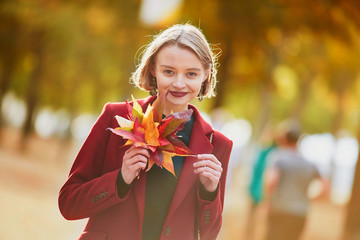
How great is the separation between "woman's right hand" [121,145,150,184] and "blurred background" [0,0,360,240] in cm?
100

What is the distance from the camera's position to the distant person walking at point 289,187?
755 cm

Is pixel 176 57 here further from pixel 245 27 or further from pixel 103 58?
pixel 103 58

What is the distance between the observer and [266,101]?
79.3 ft

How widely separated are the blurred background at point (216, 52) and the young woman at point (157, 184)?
71 centimetres

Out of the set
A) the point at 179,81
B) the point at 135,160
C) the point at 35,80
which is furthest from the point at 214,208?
the point at 35,80

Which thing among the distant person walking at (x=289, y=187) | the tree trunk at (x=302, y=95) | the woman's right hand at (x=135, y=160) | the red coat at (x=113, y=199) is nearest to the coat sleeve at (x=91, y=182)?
the red coat at (x=113, y=199)

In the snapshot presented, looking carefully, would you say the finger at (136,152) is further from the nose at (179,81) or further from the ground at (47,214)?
the ground at (47,214)

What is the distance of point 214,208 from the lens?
2566 mm

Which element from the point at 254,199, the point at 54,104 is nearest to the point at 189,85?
the point at 254,199

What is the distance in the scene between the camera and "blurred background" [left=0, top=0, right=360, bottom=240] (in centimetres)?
1115

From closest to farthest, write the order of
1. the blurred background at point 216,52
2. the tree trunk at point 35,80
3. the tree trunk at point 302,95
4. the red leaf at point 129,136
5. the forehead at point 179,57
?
the red leaf at point 129,136 → the forehead at point 179,57 → the blurred background at point 216,52 → the tree trunk at point 35,80 → the tree trunk at point 302,95

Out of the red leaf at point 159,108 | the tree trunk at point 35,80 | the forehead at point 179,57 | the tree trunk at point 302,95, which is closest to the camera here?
the red leaf at point 159,108

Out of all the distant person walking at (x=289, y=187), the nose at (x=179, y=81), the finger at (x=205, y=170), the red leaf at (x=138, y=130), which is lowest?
the finger at (x=205, y=170)

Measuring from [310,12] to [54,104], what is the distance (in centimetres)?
3407
